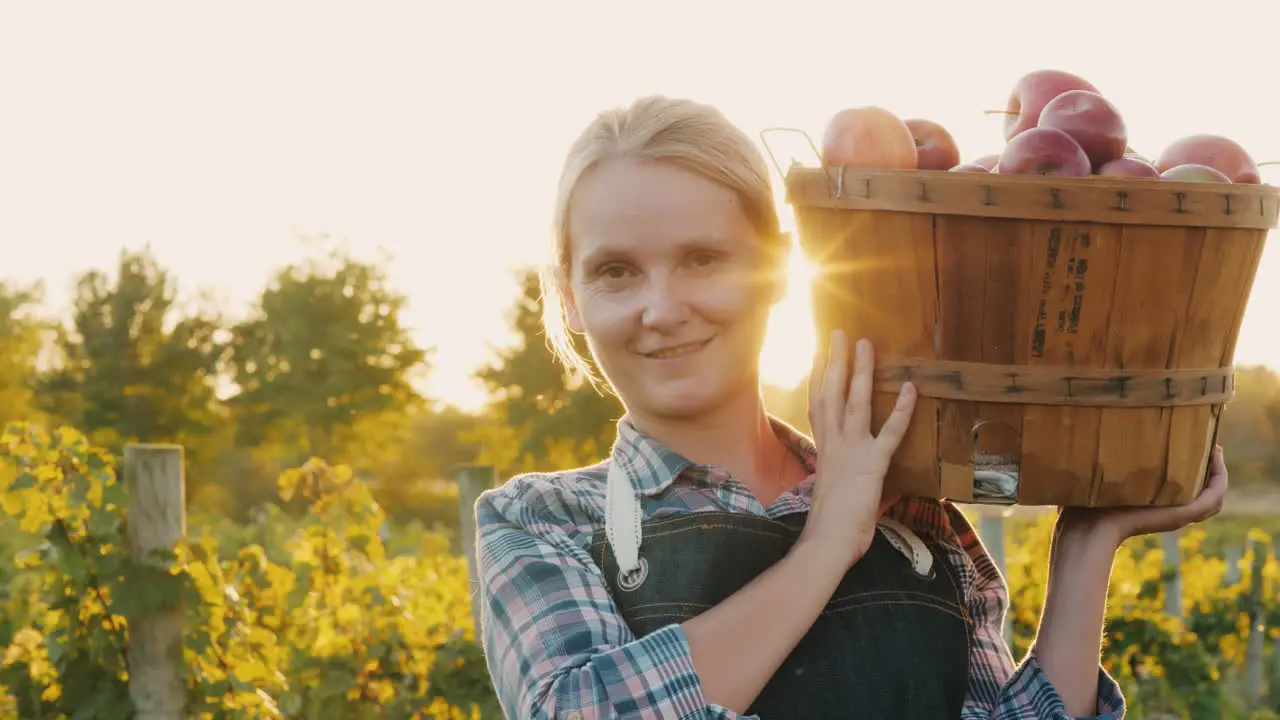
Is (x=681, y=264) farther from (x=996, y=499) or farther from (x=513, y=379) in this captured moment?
(x=513, y=379)

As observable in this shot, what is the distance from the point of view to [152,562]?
394cm

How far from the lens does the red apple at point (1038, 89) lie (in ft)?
5.53

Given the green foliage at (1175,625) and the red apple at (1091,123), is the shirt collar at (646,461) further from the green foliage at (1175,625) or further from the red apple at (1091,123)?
the green foliage at (1175,625)

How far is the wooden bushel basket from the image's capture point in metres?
1.47

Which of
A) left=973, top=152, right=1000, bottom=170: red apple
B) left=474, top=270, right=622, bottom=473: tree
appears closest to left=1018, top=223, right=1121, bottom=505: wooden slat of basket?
left=973, top=152, right=1000, bottom=170: red apple

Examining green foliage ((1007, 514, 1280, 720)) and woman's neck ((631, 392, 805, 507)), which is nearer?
woman's neck ((631, 392, 805, 507))

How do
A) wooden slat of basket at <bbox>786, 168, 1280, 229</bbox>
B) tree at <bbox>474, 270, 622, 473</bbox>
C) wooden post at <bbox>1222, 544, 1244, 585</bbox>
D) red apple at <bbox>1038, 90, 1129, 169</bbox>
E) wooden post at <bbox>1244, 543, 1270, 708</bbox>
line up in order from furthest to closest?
tree at <bbox>474, 270, 622, 473</bbox> < wooden post at <bbox>1222, 544, 1244, 585</bbox> < wooden post at <bbox>1244, 543, 1270, 708</bbox> < red apple at <bbox>1038, 90, 1129, 169</bbox> < wooden slat of basket at <bbox>786, 168, 1280, 229</bbox>

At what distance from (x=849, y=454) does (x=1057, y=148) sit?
0.46 m

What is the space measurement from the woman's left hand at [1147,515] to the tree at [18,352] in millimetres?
28284

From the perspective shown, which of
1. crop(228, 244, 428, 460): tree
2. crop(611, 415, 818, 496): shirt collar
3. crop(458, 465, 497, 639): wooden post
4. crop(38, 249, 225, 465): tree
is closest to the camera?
crop(611, 415, 818, 496): shirt collar

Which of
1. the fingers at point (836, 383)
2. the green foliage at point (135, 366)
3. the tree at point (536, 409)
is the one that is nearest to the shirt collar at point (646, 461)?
the fingers at point (836, 383)

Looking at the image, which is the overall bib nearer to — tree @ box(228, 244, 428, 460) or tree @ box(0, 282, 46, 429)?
tree @ box(228, 244, 428, 460)

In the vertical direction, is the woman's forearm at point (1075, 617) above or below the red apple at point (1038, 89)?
below

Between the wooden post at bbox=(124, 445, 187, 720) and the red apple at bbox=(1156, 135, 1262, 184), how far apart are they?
3.20 metres
